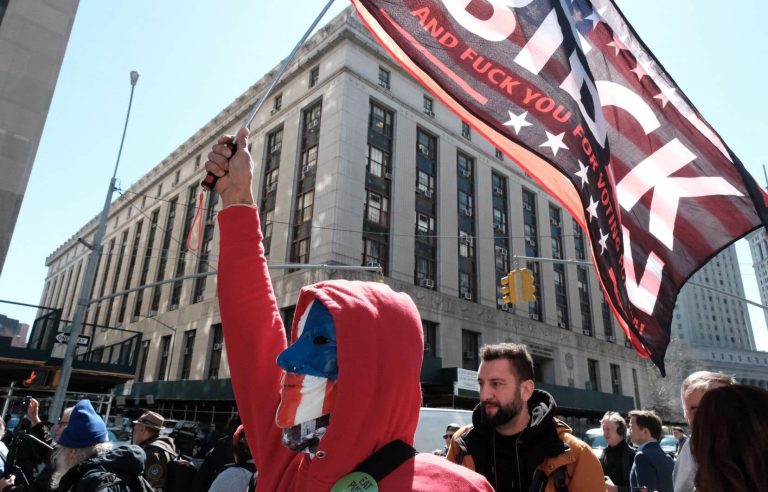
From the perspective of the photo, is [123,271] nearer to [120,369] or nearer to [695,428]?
[120,369]

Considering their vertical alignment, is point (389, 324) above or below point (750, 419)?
above

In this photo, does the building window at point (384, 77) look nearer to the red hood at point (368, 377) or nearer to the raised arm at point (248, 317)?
the raised arm at point (248, 317)

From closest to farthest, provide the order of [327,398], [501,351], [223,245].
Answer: [327,398]
[223,245]
[501,351]

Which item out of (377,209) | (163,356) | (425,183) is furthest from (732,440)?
(163,356)

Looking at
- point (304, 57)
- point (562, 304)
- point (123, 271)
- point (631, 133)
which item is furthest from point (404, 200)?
point (123, 271)

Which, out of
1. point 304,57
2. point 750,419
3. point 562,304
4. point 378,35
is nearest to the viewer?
point 750,419

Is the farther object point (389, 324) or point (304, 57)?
point (304, 57)

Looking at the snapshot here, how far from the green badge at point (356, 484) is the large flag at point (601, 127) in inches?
103

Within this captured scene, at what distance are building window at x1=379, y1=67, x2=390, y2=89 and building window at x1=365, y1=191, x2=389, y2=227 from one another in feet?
26.8

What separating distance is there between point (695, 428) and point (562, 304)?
134ft

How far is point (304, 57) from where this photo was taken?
3397 centimetres

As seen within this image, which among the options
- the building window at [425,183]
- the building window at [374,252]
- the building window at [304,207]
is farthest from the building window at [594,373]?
the building window at [304,207]

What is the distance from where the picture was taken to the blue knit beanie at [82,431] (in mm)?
3801

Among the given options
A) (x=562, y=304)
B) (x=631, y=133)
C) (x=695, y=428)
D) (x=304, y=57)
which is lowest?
(x=695, y=428)
